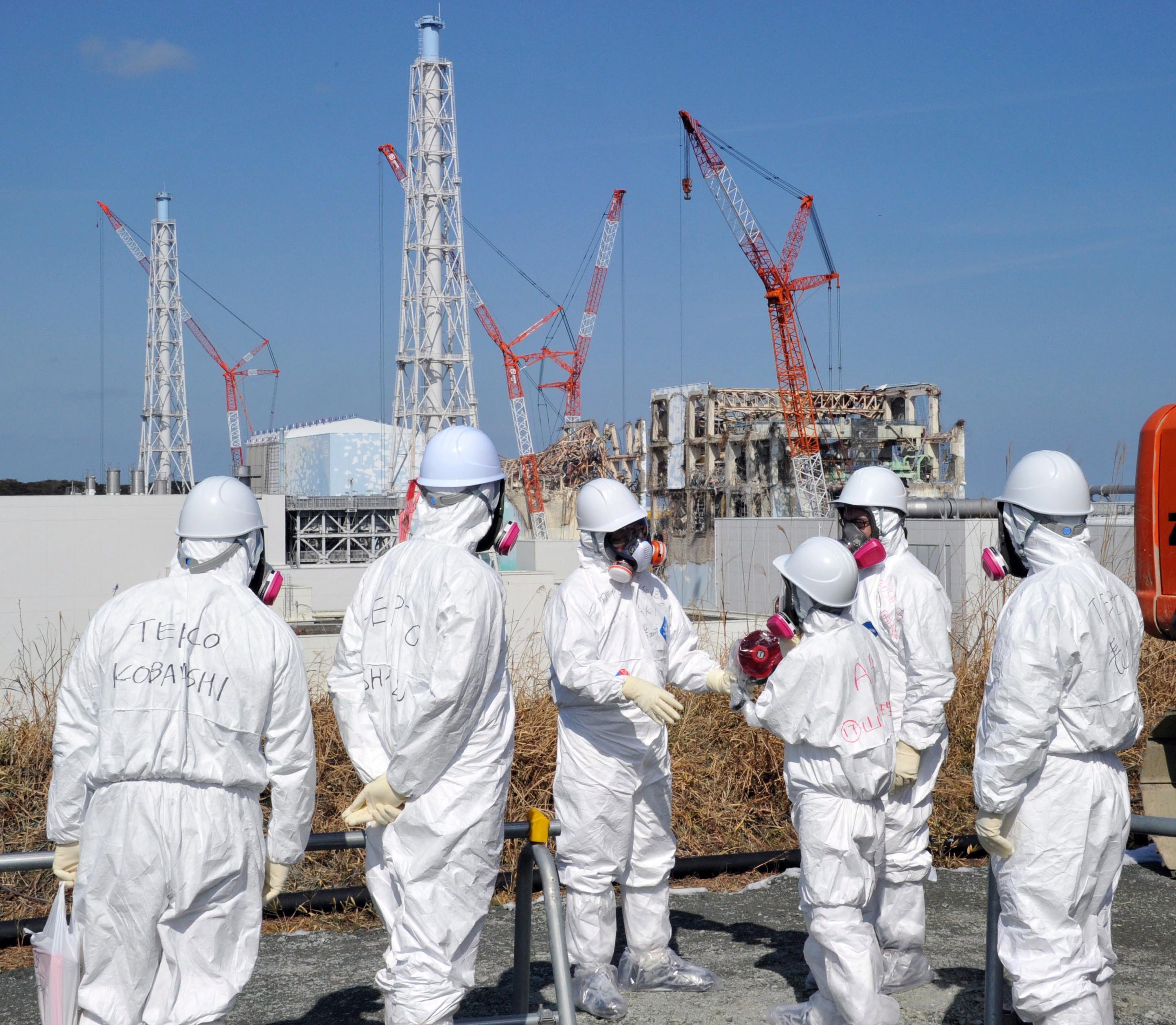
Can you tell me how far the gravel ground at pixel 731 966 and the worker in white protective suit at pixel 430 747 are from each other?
0.99 meters

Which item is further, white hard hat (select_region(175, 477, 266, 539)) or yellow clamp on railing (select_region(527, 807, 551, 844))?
yellow clamp on railing (select_region(527, 807, 551, 844))

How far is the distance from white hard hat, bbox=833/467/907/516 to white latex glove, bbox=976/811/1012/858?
1.87 metres

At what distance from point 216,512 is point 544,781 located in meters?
3.67

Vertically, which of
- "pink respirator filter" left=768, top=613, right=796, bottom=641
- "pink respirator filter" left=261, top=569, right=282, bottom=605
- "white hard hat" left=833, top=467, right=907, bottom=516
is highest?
"white hard hat" left=833, top=467, right=907, bottom=516

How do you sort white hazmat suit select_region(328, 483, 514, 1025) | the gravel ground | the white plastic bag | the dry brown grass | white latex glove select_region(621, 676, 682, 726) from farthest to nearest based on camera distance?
the dry brown grass → the gravel ground → white latex glove select_region(621, 676, 682, 726) → white hazmat suit select_region(328, 483, 514, 1025) → the white plastic bag

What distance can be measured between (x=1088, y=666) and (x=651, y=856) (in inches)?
72.3

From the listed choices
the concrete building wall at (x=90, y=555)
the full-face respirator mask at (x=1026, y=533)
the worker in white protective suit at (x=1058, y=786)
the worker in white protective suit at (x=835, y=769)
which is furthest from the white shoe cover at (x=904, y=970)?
the concrete building wall at (x=90, y=555)

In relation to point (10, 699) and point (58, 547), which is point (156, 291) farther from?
point (10, 699)

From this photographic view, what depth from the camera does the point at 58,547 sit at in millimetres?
26344

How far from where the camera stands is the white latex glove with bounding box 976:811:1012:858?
322cm

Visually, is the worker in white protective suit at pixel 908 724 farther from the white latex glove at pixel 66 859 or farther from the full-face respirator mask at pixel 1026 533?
the white latex glove at pixel 66 859

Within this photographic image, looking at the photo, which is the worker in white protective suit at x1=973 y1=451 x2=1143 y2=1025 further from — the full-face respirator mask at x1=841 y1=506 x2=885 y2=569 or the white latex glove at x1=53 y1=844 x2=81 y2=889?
the white latex glove at x1=53 y1=844 x2=81 y2=889

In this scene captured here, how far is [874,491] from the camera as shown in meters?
4.91

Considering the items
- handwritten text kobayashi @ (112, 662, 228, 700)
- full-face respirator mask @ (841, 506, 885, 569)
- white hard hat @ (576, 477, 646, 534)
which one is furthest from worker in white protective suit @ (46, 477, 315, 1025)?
full-face respirator mask @ (841, 506, 885, 569)
